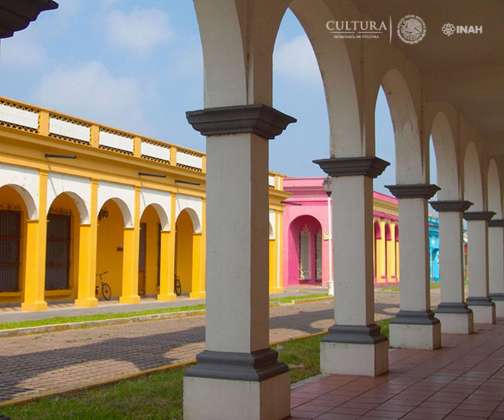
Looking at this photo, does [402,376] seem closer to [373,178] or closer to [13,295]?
[373,178]

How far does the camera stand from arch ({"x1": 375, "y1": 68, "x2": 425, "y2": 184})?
373 inches

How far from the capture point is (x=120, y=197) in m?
20.3

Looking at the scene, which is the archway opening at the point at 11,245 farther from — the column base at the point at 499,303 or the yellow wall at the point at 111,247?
the column base at the point at 499,303

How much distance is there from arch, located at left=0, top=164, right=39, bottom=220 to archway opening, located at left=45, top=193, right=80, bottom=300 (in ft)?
10.7

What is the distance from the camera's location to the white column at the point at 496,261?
16.3m

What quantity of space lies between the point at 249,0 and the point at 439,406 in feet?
11.8

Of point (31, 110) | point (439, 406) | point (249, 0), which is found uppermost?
point (31, 110)

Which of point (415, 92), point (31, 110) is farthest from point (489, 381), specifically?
point (31, 110)

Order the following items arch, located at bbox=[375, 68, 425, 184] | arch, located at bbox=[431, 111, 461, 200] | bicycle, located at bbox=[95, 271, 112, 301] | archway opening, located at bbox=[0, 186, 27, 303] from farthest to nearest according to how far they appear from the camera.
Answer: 1. bicycle, located at bbox=[95, 271, 112, 301]
2. archway opening, located at bbox=[0, 186, 27, 303]
3. arch, located at bbox=[431, 111, 461, 200]
4. arch, located at bbox=[375, 68, 425, 184]

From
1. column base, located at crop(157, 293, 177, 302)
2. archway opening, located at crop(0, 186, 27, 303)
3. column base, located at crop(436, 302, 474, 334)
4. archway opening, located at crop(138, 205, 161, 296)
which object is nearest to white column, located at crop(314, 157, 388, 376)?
column base, located at crop(436, 302, 474, 334)

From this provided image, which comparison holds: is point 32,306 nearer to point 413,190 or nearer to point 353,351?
point 413,190

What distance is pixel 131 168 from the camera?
68.0ft

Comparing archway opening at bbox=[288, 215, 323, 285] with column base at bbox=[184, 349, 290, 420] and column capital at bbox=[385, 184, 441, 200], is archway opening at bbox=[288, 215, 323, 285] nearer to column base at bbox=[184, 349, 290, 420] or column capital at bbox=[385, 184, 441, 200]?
column capital at bbox=[385, 184, 441, 200]

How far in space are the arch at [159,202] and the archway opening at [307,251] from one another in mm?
15103
